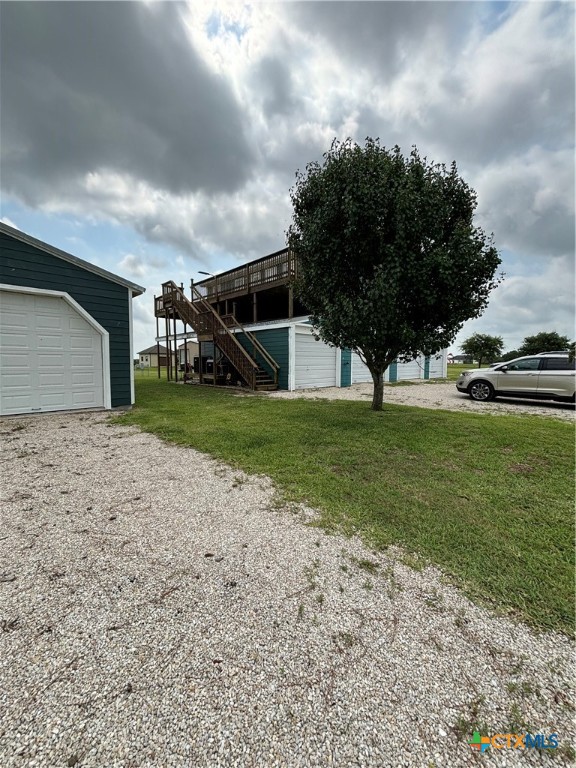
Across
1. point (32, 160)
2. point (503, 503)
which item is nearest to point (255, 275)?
point (32, 160)

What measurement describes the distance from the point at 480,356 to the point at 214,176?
40536 millimetres

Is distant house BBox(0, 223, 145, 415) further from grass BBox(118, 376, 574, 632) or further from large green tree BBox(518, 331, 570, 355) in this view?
large green tree BBox(518, 331, 570, 355)

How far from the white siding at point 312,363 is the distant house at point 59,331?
6.38 m

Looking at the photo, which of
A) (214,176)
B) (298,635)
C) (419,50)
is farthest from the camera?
(214,176)

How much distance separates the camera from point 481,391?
10281 millimetres

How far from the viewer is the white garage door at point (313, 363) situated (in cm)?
1316

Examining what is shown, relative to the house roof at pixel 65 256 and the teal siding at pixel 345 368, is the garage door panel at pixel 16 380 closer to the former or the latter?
the house roof at pixel 65 256

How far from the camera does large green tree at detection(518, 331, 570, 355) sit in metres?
34.3

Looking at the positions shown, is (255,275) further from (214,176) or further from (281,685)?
(281,685)

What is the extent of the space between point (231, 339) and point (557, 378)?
35.4 feet

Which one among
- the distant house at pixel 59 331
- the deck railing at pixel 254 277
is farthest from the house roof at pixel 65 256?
the deck railing at pixel 254 277

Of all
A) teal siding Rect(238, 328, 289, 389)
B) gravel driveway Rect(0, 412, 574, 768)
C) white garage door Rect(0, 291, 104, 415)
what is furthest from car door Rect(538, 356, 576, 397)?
white garage door Rect(0, 291, 104, 415)

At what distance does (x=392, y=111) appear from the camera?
28.1 ft

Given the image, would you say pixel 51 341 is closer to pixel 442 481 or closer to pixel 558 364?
pixel 442 481
